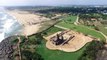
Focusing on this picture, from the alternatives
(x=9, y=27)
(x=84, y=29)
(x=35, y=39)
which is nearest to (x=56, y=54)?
(x=35, y=39)

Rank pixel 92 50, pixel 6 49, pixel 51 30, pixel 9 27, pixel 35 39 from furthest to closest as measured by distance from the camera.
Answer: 1. pixel 9 27
2. pixel 51 30
3. pixel 35 39
4. pixel 6 49
5. pixel 92 50

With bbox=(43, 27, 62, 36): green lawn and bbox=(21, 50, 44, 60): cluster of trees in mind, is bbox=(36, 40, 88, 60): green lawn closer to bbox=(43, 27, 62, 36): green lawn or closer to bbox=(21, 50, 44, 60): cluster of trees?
bbox=(21, 50, 44, 60): cluster of trees

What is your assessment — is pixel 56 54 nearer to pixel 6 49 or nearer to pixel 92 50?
pixel 92 50

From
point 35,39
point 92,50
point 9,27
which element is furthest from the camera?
point 9,27

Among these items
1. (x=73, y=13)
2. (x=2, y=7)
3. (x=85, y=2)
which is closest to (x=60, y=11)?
(x=73, y=13)

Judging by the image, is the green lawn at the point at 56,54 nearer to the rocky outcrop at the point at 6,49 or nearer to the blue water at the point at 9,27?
the rocky outcrop at the point at 6,49

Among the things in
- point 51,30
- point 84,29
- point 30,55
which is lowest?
point 84,29
